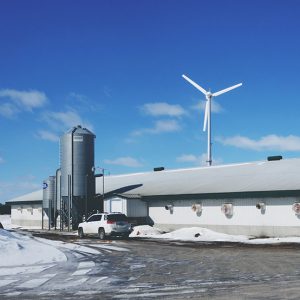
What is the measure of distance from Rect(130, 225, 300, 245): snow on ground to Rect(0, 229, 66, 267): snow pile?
1417 centimetres

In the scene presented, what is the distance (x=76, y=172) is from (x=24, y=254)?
99.4 feet

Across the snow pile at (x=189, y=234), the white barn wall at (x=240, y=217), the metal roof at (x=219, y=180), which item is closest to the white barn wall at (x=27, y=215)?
the metal roof at (x=219, y=180)

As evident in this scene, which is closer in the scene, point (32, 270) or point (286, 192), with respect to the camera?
point (32, 270)

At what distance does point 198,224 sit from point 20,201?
3279 centimetres

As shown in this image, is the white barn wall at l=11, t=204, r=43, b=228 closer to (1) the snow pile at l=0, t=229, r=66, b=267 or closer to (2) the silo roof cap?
(2) the silo roof cap

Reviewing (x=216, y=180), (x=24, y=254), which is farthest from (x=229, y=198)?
(x=24, y=254)

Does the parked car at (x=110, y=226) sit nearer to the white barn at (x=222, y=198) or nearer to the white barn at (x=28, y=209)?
the white barn at (x=222, y=198)

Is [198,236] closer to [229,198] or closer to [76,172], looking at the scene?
[229,198]

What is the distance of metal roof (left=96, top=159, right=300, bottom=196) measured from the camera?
4022 centimetres

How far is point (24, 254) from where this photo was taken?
74.0 feet

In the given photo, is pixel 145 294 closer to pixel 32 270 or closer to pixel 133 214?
pixel 32 270

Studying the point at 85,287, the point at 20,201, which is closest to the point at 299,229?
the point at 85,287

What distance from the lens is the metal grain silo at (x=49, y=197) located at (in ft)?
192

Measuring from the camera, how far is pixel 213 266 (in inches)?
761
